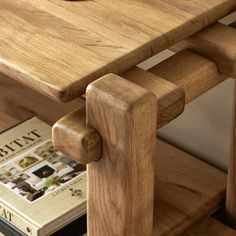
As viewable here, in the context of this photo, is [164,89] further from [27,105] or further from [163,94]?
[27,105]

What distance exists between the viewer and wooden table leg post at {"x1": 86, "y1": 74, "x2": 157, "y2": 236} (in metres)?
0.75

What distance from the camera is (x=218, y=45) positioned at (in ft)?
2.87

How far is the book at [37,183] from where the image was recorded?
3.41ft

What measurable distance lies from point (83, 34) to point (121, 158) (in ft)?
0.50

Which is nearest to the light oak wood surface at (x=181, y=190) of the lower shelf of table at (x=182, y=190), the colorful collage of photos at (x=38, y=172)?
the lower shelf of table at (x=182, y=190)

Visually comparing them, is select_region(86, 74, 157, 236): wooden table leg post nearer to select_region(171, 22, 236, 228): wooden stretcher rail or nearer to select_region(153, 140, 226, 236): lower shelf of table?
select_region(171, 22, 236, 228): wooden stretcher rail

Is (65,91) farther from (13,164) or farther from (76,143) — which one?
(13,164)

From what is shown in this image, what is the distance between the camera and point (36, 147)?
3.82 ft

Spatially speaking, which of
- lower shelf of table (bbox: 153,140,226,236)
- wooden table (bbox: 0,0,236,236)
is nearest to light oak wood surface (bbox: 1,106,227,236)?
lower shelf of table (bbox: 153,140,226,236)

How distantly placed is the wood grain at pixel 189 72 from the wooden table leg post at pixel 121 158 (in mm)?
90

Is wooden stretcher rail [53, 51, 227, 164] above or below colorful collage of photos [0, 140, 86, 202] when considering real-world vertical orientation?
above

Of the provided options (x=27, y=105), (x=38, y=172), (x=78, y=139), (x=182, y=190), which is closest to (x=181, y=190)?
(x=182, y=190)

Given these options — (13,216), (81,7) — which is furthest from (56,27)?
(13,216)

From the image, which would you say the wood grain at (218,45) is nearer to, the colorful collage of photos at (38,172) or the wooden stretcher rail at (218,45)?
the wooden stretcher rail at (218,45)
